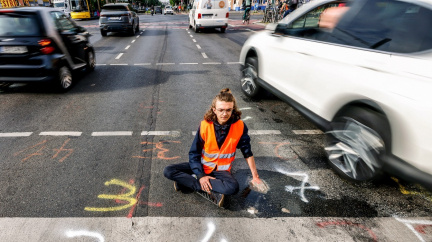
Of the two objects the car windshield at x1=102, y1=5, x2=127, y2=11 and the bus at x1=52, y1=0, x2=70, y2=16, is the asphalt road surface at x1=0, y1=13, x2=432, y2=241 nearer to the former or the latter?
the car windshield at x1=102, y1=5, x2=127, y2=11

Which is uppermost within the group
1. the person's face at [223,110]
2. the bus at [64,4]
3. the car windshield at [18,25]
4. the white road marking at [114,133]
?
the bus at [64,4]

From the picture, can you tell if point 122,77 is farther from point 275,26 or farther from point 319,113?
point 319,113

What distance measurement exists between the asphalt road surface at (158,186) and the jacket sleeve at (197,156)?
0.32 m

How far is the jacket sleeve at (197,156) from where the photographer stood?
260cm

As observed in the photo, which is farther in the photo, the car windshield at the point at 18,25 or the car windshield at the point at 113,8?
the car windshield at the point at 113,8

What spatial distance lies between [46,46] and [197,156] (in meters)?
4.59

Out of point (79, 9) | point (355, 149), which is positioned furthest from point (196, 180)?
point (79, 9)

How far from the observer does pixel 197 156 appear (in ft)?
8.72

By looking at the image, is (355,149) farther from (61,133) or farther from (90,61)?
(90,61)

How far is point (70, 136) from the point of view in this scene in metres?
3.99

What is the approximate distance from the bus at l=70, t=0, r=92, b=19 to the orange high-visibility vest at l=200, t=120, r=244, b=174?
114 feet

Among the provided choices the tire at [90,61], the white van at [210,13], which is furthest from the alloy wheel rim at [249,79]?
the white van at [210,13]

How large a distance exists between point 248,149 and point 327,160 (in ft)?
4.53

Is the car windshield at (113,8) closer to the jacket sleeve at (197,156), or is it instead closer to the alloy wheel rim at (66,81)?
the alloy wheel rim at (66,81)
